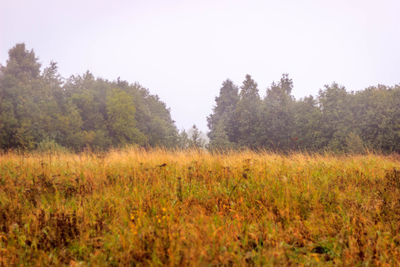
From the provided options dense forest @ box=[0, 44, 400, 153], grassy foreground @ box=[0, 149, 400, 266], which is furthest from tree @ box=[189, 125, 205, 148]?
grassy foreground @ box=[0, 149, 400, 266]

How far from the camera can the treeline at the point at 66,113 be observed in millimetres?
24484

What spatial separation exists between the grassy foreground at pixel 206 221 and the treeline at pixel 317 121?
20525mm

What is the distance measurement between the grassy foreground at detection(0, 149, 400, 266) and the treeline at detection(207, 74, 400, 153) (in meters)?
20.5

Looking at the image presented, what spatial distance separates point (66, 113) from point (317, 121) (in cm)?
3037

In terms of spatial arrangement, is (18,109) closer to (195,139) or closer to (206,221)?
(195,139)

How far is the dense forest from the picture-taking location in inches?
952

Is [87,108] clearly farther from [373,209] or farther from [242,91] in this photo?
[373,209]

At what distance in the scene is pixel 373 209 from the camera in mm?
3566

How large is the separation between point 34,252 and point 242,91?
3652 cm

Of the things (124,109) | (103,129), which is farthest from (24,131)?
(124,109)

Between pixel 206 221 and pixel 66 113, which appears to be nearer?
pixel 206 221

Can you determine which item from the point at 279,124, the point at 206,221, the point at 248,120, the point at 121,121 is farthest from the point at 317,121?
the point at 206,221

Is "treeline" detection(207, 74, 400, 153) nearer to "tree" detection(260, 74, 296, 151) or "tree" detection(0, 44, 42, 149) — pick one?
"tree" detection(260, 74, 296, 151)

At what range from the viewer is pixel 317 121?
28.6 metres
